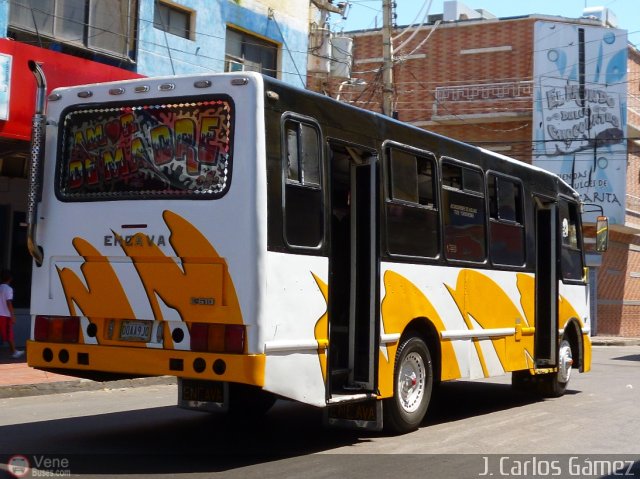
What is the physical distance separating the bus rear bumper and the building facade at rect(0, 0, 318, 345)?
7.70 meters

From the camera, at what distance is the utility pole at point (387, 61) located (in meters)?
23.2

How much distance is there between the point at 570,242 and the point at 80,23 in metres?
9.51

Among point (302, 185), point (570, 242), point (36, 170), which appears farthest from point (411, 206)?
point (570, 242)

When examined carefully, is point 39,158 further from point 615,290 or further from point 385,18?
point 615,290

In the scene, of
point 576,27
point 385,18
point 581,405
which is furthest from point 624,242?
point 581,405

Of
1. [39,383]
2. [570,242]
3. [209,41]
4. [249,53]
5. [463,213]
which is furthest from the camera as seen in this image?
[249,53]

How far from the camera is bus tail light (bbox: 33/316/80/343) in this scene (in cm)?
859

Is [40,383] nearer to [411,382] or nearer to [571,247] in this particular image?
[411,382]

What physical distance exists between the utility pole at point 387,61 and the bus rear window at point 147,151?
14.6 m

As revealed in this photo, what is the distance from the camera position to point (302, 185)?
846 cm

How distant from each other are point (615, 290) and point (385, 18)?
62.6 feet

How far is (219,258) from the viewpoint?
7.96m

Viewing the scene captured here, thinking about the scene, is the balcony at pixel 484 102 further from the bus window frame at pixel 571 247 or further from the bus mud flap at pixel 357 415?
the bus mud flap at pixel 357 415

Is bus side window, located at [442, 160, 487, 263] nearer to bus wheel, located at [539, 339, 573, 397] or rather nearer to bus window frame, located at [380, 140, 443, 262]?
bus window frame, located at [380, 140, 443, 262]
